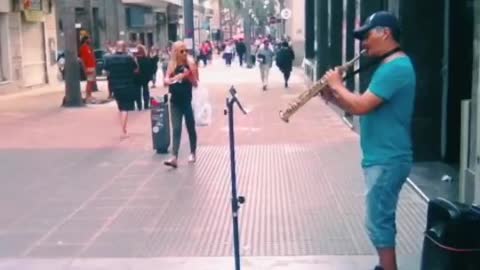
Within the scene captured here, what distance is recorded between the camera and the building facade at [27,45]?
26500 mm

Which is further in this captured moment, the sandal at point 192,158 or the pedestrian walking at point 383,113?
the sandal at point 192,158

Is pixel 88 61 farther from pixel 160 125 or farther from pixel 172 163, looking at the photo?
pixel 172 163

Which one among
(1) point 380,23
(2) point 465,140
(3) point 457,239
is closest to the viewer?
(3) point 457,239

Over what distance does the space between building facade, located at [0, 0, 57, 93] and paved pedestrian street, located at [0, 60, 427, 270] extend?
1232 centimetres

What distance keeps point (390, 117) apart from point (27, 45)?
84.2 ft

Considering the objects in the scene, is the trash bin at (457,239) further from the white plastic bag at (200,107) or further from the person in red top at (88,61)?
the person in red top at (88,61)

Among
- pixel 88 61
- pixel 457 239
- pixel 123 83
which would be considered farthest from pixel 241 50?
pixel 457 239

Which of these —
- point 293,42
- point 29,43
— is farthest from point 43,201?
point 293,42

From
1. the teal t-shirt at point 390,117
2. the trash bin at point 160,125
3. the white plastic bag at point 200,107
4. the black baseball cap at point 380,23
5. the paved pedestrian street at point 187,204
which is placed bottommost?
the paved pedestrian street at point 187,204

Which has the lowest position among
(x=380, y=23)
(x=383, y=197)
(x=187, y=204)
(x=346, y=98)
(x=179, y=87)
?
(x=187, y=204)

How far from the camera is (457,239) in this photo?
4621 millimetres

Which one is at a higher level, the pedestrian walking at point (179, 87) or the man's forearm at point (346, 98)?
the man's forearm at point (346, 98)

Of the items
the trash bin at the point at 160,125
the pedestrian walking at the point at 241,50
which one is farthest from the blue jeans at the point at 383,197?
the pedestrian walking at the point at 241,50

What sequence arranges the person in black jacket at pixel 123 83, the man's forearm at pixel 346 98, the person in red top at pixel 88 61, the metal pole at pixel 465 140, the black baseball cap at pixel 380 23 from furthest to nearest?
1. the person in red top at pixel 88 61
2. the person in black jacket at pixel 123 83
3. the metal pole at pixel 465 140
4. the black baseball cap at pixel 380 23
5. the man's forearm at pixel 346 98
